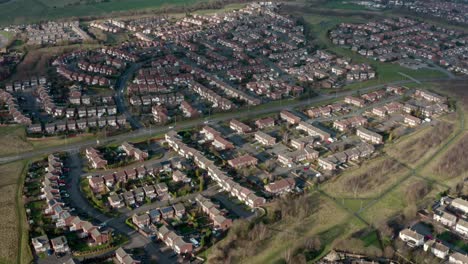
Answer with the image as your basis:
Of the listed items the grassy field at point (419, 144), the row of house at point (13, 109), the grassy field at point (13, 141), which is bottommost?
the grassy field at point (419, 144)

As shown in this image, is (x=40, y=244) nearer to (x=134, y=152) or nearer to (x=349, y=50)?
(x=134, y=152)

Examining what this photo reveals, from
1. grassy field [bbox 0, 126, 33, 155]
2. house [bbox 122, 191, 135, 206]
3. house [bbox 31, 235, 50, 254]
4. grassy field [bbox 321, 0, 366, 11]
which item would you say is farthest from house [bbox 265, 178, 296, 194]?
grassy field [bbox 321, 0, 366, 11]

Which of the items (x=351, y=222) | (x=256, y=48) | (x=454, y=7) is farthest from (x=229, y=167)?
(x=454, y=7)

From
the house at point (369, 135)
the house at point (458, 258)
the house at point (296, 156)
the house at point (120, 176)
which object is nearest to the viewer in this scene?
Result: the house at point (458, 258)

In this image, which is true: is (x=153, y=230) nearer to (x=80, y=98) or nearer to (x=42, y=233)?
(x=42, y=233)

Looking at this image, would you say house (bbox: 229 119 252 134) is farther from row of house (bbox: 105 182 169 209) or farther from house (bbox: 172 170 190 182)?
row of house (bbox: 105 182 169 209)

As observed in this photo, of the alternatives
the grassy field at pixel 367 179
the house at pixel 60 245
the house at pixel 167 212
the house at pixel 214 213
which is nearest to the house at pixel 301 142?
the grassy field at pixel 367 179

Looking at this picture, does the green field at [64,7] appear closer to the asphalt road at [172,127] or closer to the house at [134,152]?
the asphalt road at [172,127]
